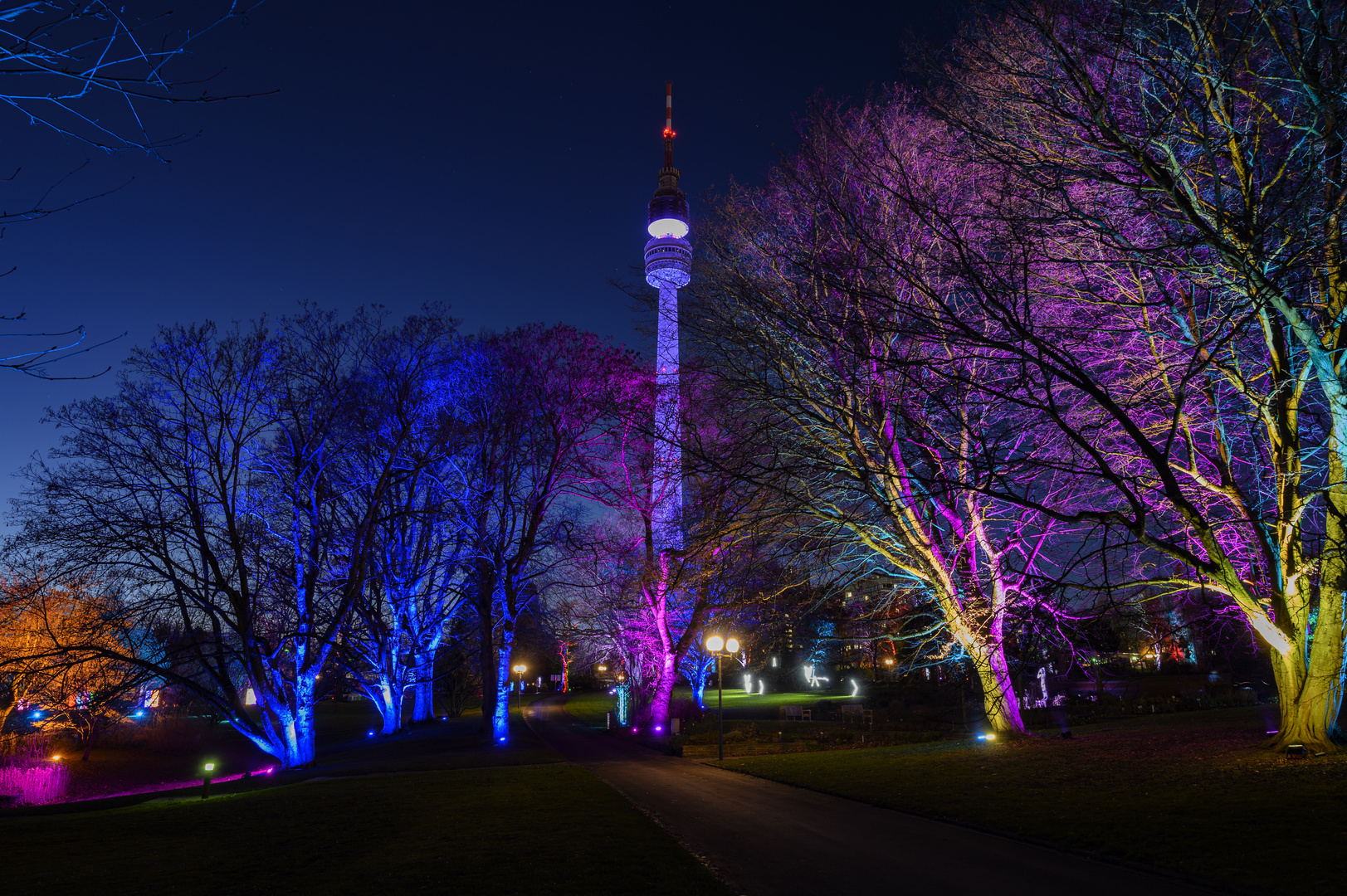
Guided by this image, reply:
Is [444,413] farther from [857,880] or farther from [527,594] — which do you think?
[857,880]

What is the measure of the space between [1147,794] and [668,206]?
249ft

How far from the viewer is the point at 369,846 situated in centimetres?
782

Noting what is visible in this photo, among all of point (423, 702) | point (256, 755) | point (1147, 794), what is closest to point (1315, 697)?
point (1147, 794)

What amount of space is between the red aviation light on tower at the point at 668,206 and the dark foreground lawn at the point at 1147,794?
6855 centimetres

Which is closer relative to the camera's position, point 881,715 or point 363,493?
point 363,493

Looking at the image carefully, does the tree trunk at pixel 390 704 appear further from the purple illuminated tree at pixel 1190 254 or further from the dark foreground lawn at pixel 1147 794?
the purple illuminated tree at pixel 1190 254

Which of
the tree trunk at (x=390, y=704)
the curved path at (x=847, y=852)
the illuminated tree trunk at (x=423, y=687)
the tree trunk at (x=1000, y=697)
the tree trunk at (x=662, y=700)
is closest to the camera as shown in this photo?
the curved path at (x=847, y=852)

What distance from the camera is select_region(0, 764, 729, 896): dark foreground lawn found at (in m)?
6.14

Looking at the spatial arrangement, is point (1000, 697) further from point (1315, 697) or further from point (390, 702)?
point (390, 702)

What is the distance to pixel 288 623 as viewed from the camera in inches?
830

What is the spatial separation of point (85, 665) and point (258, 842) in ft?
68.8

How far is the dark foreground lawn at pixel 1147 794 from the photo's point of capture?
19.2 feet

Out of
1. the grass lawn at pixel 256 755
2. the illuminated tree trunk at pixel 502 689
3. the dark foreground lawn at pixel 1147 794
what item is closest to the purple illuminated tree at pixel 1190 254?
the dark foreground lawn at pixel 1147 794

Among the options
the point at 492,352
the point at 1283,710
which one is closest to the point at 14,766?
the point at 492,352
